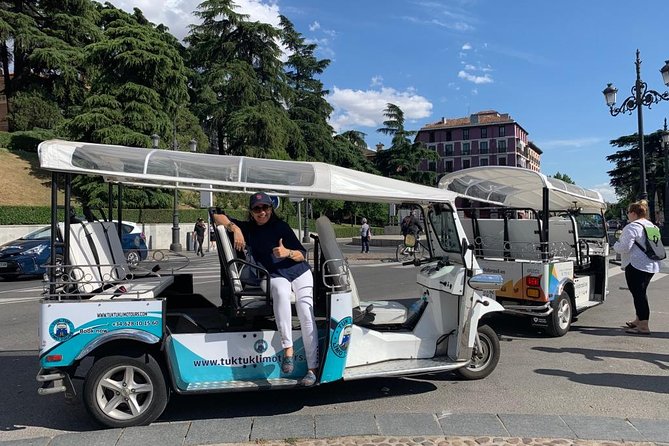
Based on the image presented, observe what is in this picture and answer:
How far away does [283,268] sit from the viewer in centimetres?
420

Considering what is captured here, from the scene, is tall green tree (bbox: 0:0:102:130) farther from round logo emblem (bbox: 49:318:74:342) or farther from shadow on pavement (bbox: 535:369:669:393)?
shadow on pavement (bbox: 535:369:669:393)

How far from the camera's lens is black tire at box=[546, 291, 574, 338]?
22.5 feet

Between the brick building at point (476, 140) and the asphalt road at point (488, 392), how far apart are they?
318 feet

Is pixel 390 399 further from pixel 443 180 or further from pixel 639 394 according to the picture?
pixel 443 180

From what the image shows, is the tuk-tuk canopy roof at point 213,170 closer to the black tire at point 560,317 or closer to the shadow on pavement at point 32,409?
the shadow on pavement at point 32,409

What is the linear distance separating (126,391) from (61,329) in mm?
706

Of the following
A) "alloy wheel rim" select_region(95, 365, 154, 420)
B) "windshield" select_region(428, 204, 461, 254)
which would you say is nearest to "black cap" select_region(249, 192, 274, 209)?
"alloy wheel rim" select_region(95, 365, 154, 420)

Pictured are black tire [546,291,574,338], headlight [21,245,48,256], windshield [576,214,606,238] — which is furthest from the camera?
headlight [21,245,48,256]

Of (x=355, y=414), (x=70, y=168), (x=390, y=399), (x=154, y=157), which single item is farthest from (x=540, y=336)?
(x=70, y=168)

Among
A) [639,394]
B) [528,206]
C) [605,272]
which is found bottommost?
[639,394]

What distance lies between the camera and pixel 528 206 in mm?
8422

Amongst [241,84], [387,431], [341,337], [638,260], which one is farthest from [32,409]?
[241,84]

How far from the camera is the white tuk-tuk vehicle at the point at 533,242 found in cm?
682

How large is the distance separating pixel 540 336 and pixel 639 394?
7.82ft
